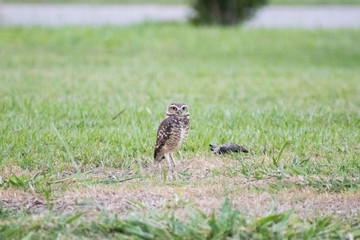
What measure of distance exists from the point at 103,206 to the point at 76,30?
13.2 m

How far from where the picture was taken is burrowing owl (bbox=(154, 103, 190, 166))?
5.70 m

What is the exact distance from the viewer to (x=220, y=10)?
19.3 m

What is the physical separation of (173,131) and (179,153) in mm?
713

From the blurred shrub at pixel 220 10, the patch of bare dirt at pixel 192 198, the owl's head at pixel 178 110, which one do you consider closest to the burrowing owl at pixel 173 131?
the owl's head at pixel 178 110

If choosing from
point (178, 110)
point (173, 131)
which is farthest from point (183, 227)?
point (178, 110)

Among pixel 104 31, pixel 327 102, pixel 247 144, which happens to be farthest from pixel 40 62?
pixel 247 144

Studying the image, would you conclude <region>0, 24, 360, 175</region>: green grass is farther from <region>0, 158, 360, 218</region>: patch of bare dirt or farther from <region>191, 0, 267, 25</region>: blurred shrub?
<region>191, 0, 267, 25</region>: blurred shrub

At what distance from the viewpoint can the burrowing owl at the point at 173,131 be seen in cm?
570

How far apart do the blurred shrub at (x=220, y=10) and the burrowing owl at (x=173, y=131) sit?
1353 cm

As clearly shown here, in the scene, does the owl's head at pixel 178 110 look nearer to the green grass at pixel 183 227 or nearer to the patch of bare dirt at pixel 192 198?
the patch of bare dirt at pixel 192 198

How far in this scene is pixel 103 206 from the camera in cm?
482

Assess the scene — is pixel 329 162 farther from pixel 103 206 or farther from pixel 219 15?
pixel 219 15

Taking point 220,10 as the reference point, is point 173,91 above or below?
below

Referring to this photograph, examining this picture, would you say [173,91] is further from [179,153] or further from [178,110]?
[178,110]
